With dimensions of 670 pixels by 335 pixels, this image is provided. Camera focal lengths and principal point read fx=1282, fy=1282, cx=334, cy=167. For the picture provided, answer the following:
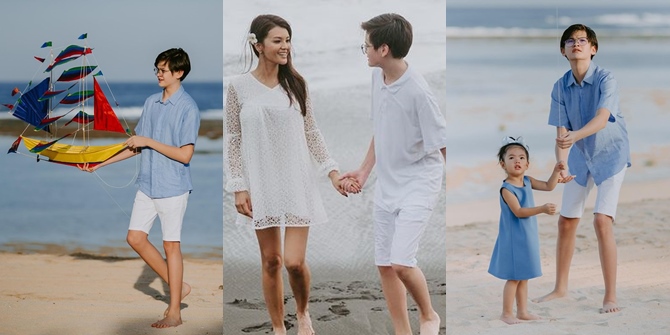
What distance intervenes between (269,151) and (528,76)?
1545 millimetres

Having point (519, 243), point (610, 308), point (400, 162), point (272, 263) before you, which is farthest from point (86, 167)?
point (610, 308)

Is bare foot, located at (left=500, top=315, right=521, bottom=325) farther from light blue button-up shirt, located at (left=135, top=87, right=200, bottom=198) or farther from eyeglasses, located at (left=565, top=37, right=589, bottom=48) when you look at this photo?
light blue button-up shirt, located at (left=135, top=87, right=200, bottom=198)

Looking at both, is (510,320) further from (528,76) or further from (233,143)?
(233,143)

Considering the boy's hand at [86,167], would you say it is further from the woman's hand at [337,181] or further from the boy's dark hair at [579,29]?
the boy's dark hair at [579,29]

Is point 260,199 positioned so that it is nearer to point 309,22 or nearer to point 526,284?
point 309,22

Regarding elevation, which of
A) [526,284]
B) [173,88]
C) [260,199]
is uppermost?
[173,88]

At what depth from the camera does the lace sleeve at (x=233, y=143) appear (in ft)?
23.2

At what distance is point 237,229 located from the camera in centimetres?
721

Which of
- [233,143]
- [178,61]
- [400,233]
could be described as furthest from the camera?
[178,61]

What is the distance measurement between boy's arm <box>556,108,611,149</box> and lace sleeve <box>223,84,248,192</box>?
1.81m

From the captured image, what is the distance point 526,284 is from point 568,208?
0.49m

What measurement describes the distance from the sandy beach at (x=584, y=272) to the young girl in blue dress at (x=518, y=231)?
0.05 metres

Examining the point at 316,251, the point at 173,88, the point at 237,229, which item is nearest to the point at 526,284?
the point at 316,251

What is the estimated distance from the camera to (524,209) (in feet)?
23.5
